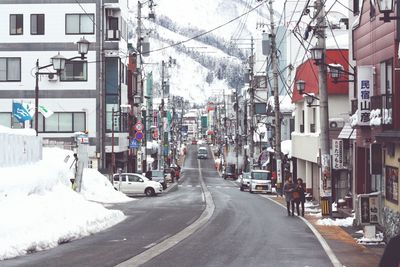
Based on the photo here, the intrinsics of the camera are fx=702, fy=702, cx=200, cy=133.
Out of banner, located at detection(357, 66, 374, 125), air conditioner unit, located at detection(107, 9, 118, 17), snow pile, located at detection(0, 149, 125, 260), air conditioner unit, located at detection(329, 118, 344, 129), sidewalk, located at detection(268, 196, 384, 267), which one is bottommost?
sidewalk, located at detection(268, 196, 384, 267)

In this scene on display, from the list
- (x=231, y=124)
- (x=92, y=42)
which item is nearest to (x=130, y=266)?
(x=92, y=42)

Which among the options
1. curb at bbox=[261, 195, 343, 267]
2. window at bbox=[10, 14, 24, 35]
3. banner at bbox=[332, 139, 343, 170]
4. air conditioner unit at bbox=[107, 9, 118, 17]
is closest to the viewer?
curb at bbox=[261, 195, 343, 267]

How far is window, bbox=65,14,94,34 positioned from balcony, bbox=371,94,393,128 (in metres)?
34.3

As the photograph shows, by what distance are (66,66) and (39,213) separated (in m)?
35.7

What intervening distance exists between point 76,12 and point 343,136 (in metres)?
28.5

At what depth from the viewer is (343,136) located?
1243 inches

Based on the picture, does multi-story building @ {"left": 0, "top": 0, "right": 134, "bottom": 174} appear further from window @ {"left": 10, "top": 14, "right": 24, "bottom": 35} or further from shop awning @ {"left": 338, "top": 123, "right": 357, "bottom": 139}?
shop awning @ {"left": 338, "top": 123, "right": 357, "bottom": 139}

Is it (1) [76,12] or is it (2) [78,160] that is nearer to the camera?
(2) [78,160]

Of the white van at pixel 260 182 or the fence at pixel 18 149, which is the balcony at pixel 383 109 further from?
the white van at pixel 260 182

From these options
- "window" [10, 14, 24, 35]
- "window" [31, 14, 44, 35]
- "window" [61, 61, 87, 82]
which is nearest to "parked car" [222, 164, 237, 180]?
"window" [61, 61, 87, 82]

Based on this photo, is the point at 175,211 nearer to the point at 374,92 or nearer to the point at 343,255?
the point at 374,92

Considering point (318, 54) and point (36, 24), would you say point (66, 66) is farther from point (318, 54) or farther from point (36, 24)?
point (318, 54)

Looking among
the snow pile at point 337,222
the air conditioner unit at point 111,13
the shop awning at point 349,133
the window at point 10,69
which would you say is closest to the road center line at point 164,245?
the snow pile at point 337,222

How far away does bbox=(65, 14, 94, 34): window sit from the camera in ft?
175
